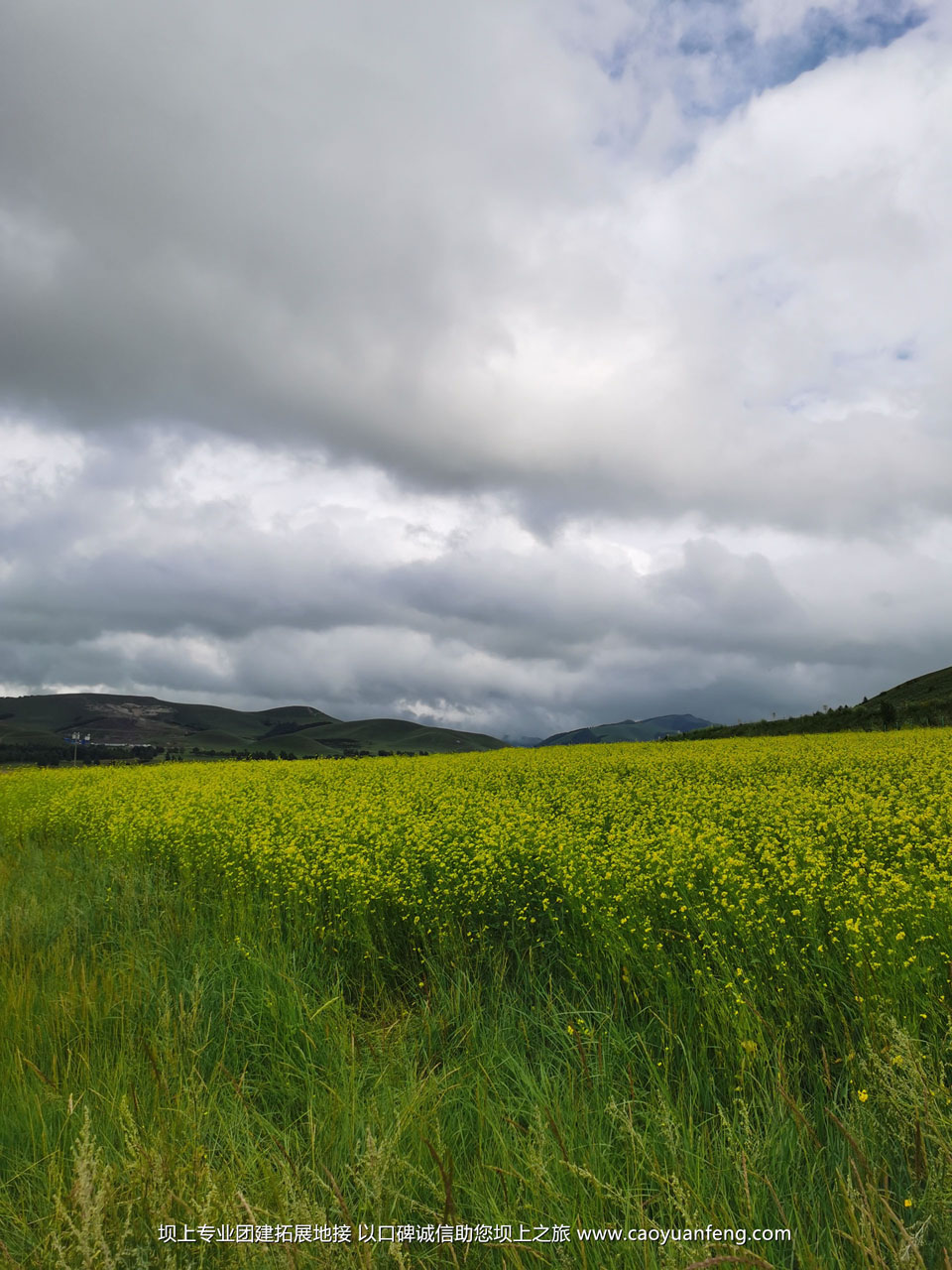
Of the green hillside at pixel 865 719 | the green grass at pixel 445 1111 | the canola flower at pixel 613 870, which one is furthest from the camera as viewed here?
the green hillside at pixel 865 719

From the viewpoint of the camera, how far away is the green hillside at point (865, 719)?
36.3m

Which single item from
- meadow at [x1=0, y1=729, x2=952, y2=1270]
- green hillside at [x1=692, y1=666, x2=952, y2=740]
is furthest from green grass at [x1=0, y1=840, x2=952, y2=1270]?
green hillside at [x1=692, y1=666, x2=952, y2=740]

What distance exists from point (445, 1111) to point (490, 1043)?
844 mm

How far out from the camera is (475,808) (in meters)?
9.73

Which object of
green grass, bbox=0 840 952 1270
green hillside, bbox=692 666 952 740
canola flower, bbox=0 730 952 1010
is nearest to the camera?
green grass, bbox=0 840 952 1270

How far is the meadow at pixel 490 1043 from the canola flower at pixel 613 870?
43 millimetres

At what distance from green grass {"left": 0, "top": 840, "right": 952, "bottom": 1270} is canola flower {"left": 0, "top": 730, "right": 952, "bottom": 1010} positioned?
29 cm

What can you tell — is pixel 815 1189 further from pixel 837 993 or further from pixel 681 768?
pixel 681 768

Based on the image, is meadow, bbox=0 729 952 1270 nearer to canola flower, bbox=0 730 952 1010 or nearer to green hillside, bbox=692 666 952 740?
canola flower, bbox=0 730 952 1010

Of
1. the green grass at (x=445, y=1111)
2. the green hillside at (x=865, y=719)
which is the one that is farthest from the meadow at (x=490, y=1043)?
the green hillside at (x=865, y=719)

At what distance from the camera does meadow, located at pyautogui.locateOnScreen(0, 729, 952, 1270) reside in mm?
2268

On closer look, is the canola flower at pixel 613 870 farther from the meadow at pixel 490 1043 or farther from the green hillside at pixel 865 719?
the green hillside at pixel 865 719

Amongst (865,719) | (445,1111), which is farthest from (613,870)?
(865,719)

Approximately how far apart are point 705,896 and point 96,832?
1030 cm
